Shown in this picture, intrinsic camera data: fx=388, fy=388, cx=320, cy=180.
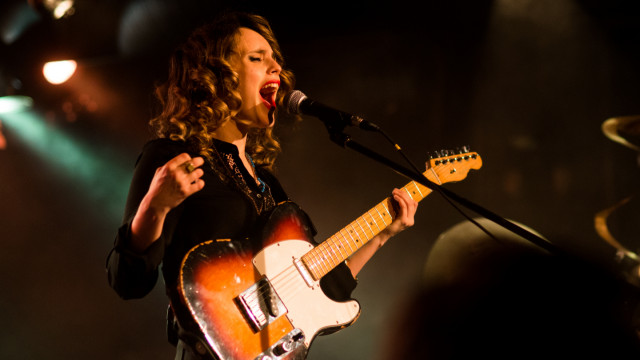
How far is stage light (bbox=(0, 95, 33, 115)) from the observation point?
A: 7.96 feet

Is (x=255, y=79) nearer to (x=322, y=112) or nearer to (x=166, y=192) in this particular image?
(x=322, y=112)

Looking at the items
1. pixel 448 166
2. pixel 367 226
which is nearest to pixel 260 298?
pixel 367 226

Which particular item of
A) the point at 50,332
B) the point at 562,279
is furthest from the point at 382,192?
the point at 50,332

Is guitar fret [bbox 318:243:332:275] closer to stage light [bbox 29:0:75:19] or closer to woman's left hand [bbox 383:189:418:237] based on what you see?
woman's left hand [bbox 383:189:418:237]

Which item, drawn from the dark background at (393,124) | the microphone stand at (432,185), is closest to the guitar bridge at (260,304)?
the microphone stand at (432,185)

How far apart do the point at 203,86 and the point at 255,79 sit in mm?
242

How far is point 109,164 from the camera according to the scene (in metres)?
2.72

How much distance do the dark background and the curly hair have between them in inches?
35.8

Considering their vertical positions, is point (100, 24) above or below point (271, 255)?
above

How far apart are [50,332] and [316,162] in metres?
2.09

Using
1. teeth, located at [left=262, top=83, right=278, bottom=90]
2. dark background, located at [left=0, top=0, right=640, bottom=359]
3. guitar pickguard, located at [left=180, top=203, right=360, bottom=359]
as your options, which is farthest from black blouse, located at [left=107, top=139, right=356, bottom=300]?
dark background, located at [left=0, top=0, right=640, bottom=359]

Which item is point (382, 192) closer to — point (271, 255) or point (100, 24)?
point (271, 255)

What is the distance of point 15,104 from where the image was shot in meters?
2.51

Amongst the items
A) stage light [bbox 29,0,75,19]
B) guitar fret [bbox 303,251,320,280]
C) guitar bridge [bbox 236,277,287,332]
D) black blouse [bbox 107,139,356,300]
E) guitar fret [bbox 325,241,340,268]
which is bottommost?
guitar fret [bbox 325,241,340,268]
